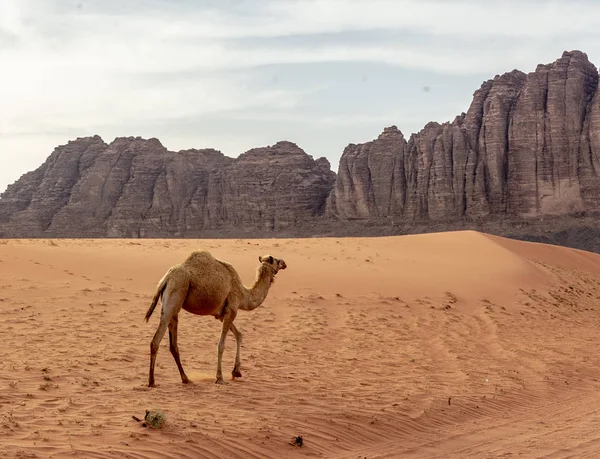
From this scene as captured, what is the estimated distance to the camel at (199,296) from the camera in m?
9.83

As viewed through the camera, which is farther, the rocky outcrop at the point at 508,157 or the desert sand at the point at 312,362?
the rocky outcrop at the point at 508,157

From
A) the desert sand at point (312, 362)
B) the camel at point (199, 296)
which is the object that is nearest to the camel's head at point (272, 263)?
the camel at point (199, 296)

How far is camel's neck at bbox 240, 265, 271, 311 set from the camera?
37.2ft

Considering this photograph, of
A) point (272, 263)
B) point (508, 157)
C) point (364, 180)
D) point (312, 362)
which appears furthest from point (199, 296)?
point (364, 180)

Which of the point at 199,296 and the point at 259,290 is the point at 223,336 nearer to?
the point at 199,296

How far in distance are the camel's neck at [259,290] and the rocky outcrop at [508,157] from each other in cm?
8446

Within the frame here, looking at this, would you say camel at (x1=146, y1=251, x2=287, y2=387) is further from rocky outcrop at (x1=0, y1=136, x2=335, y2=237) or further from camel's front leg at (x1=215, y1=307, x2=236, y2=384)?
rocky outcrop at (x1=0, y1=136, x2=335, y2=237)

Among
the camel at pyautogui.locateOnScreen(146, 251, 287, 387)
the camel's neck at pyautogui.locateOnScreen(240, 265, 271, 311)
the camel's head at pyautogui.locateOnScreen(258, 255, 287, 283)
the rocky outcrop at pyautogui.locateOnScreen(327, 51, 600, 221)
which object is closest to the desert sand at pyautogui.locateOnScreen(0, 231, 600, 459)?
the camel at pyautogui.locateOnScreen(146, 251, 287, 387)

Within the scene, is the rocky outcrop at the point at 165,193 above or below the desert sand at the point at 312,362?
above

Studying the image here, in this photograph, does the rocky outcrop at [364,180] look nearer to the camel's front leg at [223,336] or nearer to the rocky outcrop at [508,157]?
the rocky outcrop at [508,157]

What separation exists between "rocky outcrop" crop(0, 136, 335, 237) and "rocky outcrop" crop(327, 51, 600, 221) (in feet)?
53.1

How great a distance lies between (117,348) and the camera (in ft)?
40.6

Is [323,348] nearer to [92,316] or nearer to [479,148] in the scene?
[92,316]

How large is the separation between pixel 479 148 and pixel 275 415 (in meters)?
96.0
